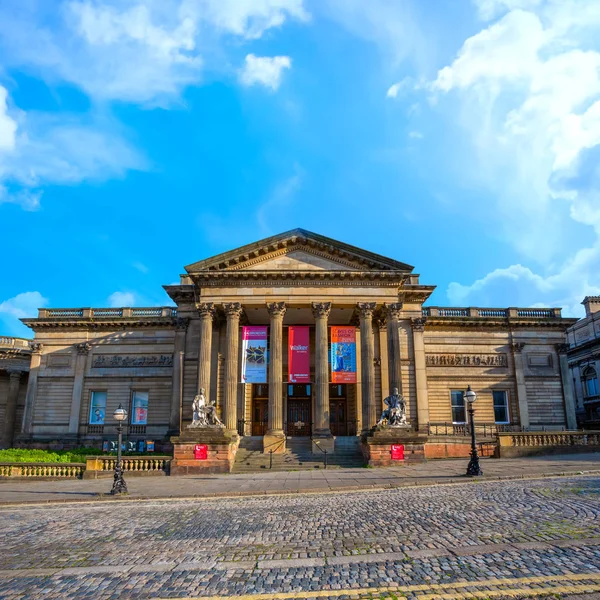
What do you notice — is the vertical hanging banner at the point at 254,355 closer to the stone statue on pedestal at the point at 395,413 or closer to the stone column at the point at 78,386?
the stone statue on pedestal at the point at 395,413

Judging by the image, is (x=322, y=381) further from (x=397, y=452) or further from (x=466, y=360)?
(x=466, y=360)

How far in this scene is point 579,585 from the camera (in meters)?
5.36

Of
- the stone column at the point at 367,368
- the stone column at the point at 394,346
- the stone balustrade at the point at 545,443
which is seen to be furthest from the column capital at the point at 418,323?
the stone balustrade at the point at 545,443

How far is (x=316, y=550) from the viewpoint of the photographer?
7414mm

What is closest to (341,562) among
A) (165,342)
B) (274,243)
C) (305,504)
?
(305,504)

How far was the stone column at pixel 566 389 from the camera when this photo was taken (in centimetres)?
3534

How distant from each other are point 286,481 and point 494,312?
2520 centimetres

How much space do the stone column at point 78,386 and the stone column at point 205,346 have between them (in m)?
12.8

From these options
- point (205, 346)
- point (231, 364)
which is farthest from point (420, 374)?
point (205, 346)

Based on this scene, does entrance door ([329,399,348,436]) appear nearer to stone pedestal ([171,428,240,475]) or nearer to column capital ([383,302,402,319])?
column capital ([383,302,402,319])

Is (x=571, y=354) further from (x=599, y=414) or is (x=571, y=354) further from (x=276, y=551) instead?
(x=276, y=551)

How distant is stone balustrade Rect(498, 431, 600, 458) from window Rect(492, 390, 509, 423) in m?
10.5

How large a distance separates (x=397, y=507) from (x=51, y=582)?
7633mm

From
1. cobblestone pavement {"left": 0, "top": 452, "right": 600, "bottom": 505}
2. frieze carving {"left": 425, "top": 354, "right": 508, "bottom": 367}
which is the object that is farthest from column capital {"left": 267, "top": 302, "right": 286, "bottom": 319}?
frieze carving {"left": 425, "top": 354, "right": 508, "bottom": 367}
